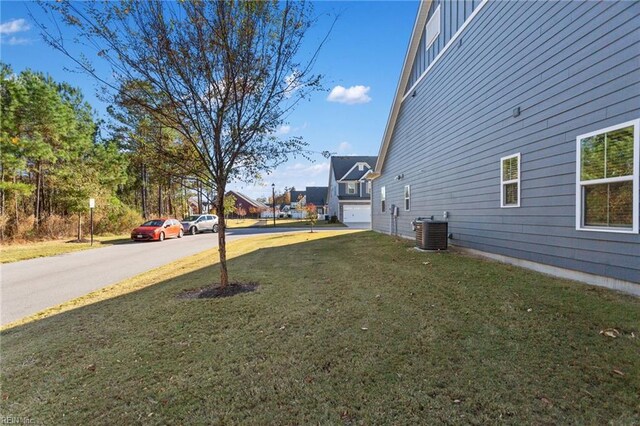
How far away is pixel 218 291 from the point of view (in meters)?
5.64

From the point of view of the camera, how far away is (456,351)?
309cm

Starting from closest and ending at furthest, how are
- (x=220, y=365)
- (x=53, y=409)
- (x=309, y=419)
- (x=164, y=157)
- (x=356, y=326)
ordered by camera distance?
(x=309, y=419)
(x=53, y=409)
(x=220, y=365)
(x=356, y=326)
(x=164, y=157)

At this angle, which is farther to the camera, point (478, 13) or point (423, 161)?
point (423, 161)

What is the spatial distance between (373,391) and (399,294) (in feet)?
8.57

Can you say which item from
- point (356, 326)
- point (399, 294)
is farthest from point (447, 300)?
point (356, 326)

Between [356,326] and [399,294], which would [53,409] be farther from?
[399,294]

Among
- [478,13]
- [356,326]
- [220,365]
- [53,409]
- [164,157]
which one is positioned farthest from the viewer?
[478,13]

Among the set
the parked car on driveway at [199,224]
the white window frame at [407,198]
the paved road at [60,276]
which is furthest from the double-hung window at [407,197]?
the parked car on driveway at [199,224]

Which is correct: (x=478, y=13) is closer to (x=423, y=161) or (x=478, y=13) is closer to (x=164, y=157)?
(x=423, y=161)

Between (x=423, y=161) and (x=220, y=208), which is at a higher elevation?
(x=423, y=161)

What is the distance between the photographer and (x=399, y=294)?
16.5 feet

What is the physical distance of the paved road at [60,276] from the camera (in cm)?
598

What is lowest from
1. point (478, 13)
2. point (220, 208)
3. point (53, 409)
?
point (53, 409)

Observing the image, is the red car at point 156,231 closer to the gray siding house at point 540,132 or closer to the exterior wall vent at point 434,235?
the gray siding house at point 540,132
